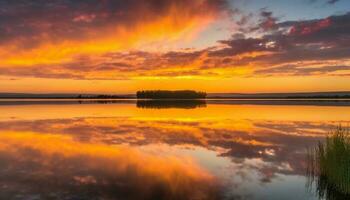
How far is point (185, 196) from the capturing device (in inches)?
370

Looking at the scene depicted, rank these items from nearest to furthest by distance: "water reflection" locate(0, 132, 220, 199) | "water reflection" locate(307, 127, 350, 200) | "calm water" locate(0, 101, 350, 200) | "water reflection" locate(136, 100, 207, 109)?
"water reflection" locate(0, 132, 220, 199) → "calm water" locate(0, 101, 350, 200) → "water reflection" locate(307, 127, 350, 200) → "water reflection" locate(136, 100, 207, 109)

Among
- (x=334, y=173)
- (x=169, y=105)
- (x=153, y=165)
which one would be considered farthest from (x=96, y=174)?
(x=169, y=105)

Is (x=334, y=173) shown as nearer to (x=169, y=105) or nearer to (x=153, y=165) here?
(x=153, y=165)

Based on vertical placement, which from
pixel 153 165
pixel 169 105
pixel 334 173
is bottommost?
pixel 169 105

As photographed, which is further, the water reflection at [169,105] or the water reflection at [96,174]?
the water reflection at [169,105]

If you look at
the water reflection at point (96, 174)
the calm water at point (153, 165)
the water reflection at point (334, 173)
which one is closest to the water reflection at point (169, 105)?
the calm water at point (153, 165)

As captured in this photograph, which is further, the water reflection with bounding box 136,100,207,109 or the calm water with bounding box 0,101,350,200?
the water reflection with bounding box 136,100,207,109

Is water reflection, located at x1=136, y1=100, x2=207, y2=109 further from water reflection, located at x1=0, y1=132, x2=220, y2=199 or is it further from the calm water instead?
water reflection, located at x1=0, y1=132, x2=220, y2=199

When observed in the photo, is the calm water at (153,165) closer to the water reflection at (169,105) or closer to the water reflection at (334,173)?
the water reflection at (334,173)

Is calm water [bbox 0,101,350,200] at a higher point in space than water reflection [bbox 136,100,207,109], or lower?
higher

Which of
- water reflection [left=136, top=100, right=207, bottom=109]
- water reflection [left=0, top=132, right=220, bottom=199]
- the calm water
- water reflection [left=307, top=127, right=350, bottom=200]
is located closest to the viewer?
water reflection [left=0, top=132, right=220, bottom=199]

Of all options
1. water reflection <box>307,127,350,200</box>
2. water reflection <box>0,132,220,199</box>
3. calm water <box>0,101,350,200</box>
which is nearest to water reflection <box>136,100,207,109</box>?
calm water <box>0,101,350,200</box>

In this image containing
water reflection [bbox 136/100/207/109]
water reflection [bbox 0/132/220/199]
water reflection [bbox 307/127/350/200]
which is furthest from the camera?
water reflection [bbox 136/100/207/109]

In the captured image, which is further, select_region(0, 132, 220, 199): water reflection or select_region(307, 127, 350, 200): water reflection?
select_region(307, 127, 350, 200): water reflection
